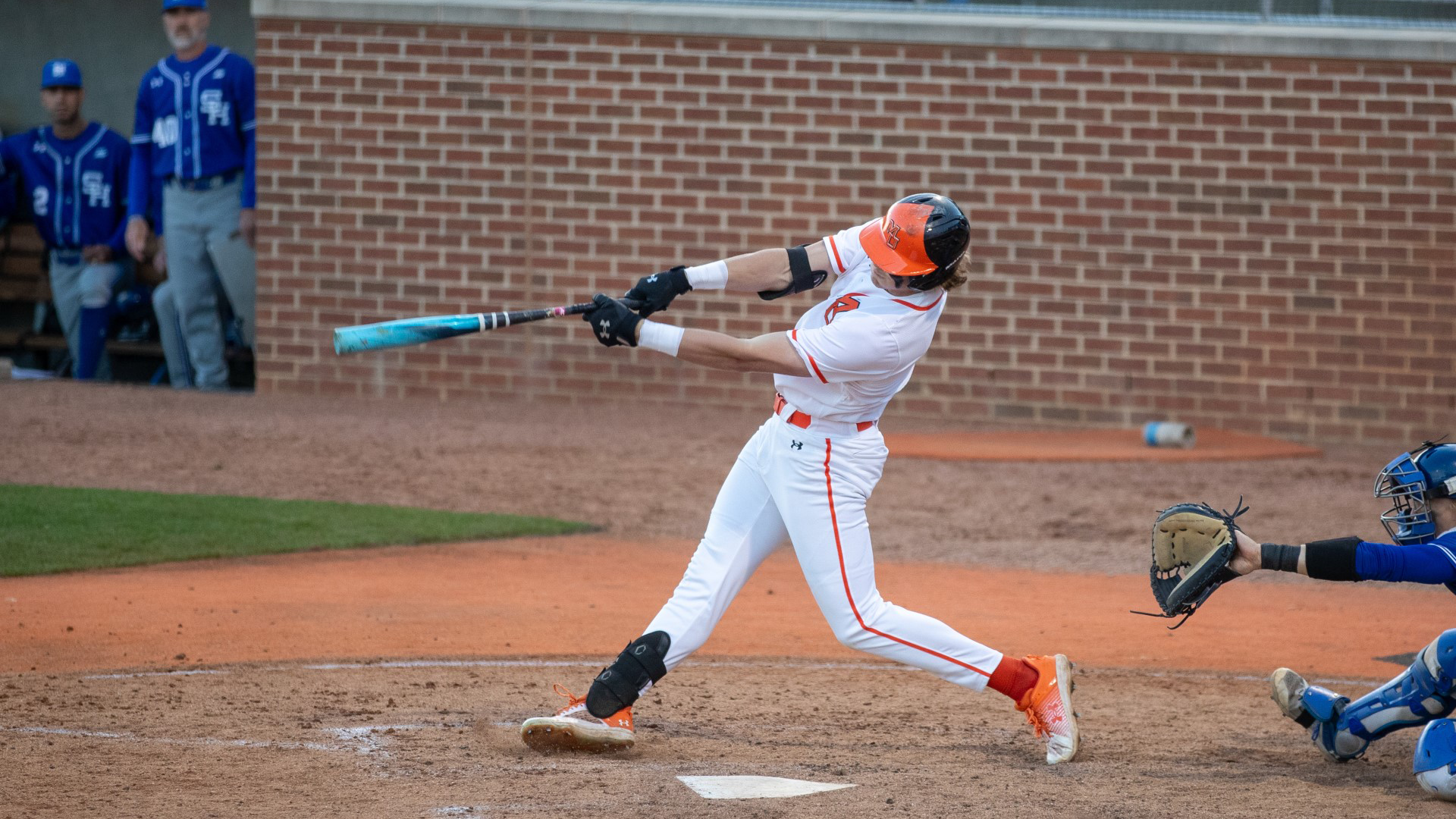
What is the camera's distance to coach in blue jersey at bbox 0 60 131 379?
1383 cm

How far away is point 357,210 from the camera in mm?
13273

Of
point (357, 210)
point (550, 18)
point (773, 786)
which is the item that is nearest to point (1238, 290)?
point (550, 18)

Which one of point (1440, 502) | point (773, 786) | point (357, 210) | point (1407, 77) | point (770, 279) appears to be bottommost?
point (773, 786)

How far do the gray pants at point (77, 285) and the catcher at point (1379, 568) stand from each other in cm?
1170

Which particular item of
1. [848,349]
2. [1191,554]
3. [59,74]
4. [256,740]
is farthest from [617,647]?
[59,74]

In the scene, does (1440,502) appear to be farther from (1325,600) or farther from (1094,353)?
(1094,353)

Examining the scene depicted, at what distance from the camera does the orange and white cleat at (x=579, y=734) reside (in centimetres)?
477

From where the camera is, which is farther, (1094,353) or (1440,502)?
(1094,353)

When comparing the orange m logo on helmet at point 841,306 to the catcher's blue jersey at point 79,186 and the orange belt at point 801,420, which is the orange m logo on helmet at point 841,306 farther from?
the catcher's blue jersey at point 79,186

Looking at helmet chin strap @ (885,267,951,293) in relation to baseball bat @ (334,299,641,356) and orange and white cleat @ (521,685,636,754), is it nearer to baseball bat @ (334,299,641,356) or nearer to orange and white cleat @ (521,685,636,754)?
baseball bat @ (334,299,641,356)

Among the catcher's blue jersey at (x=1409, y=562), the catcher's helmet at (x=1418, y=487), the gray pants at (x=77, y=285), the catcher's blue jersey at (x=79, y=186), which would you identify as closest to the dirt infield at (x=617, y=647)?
the catcher's blue jersey at (x=1409, y=562)

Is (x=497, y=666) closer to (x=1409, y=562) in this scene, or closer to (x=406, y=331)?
(x=406, y=331)

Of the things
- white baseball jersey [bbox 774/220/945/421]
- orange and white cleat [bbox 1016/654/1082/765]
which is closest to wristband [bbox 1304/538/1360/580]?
orange and white cleat [bbox 1016/654/1082/765]

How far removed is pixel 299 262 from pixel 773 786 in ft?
32.7
